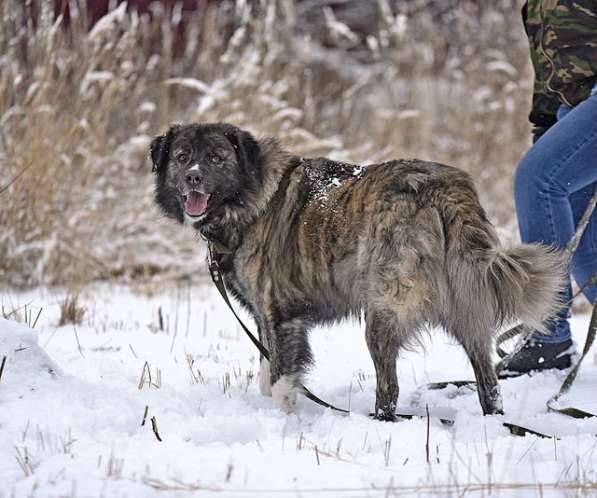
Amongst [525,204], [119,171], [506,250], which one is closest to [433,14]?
[119,171]

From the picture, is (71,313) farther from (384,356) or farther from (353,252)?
(384,356)

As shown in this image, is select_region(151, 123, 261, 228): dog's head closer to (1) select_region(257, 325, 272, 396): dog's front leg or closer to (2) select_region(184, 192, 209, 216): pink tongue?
(2) select_region(184, 192, 209, 216): pink tongue

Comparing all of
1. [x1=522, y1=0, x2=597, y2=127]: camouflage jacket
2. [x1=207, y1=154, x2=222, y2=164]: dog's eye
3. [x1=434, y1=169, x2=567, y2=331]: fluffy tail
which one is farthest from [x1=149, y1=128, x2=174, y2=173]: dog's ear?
[x1=522, y1=0, x2=597, y2=127]: camouflage jacket

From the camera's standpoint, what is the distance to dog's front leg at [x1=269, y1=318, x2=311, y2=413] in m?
3.32

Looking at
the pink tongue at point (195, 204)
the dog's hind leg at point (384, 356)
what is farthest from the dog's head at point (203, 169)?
the dog's hind leg at point (384, 356)

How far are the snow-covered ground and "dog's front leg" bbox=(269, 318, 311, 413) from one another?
0.12 metres

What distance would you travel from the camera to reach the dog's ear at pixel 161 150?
380 cm

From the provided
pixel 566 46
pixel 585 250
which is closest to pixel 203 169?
pixel 566 46

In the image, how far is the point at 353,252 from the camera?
119 inches

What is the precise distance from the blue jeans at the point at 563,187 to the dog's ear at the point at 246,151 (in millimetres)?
1316

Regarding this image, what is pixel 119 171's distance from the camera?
694 centimetres

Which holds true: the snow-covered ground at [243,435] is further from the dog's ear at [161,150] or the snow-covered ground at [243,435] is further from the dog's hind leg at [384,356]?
the dog's ear at [161,150]

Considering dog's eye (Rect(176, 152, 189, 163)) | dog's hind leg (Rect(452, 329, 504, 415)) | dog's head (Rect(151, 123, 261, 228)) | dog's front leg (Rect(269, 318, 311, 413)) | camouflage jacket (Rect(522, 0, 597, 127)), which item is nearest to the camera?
dog's hind leg (Rect(452, 329, 504, 415))

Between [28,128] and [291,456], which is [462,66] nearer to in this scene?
[28,128]
